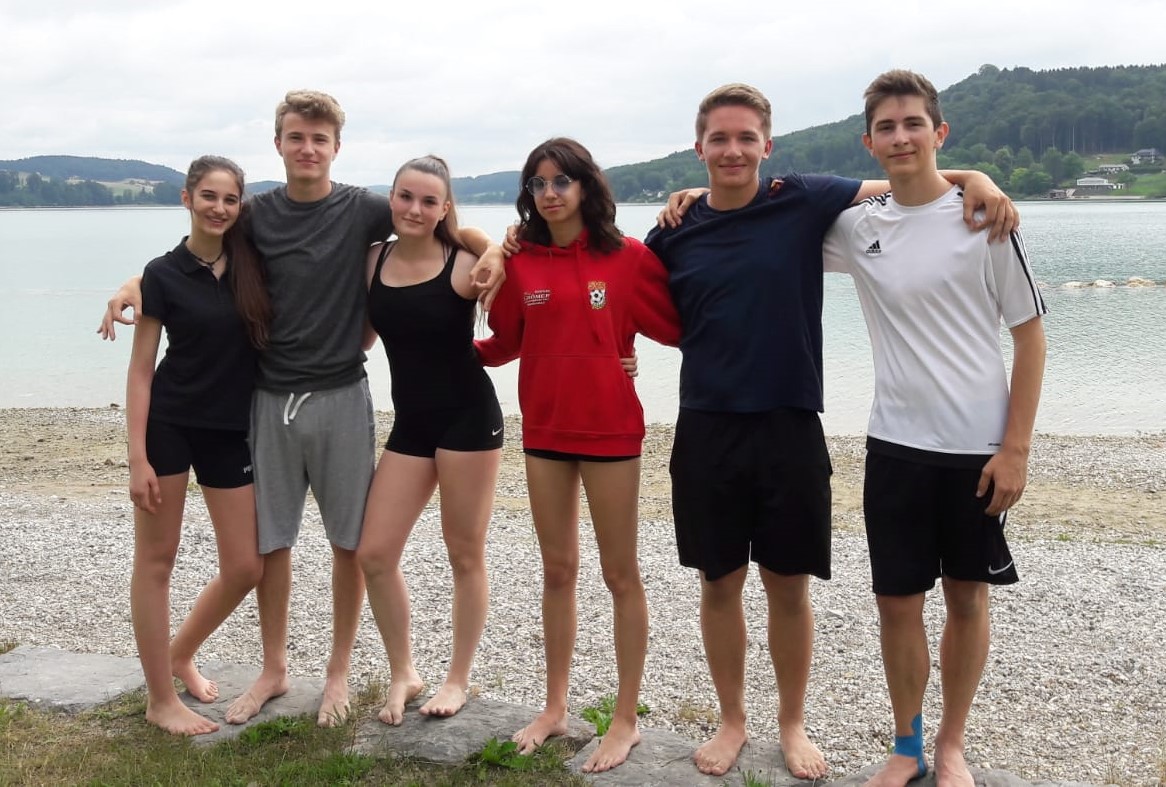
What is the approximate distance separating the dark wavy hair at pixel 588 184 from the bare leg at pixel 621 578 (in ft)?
3.06

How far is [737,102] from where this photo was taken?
4059 mm

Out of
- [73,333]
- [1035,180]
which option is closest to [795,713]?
[73,333]

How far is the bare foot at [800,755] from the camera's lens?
416 cm

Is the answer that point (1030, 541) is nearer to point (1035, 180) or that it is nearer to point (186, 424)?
point (186, 424)

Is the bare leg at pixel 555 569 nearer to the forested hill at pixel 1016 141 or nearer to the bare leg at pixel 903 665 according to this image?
the bare leg at pixel 903 665

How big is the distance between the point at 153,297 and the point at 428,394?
4.25 ft

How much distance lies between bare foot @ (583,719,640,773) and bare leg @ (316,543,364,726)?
129cm

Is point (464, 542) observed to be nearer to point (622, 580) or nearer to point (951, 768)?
point (622, 580)

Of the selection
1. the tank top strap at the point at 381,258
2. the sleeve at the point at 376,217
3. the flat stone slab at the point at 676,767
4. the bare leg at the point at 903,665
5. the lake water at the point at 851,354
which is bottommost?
the lake water at the point at 851,354

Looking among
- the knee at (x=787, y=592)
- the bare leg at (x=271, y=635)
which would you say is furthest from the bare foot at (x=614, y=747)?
the bare leg at (x=271, y=635)

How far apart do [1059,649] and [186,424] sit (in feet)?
17.3

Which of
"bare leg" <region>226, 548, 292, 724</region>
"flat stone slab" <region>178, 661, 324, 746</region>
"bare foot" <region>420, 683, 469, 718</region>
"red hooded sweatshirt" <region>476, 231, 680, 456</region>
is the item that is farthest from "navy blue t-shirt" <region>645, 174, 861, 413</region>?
"flat stone slab" <region>178, 661, 324, 746</region>

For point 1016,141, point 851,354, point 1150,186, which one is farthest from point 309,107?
point 1150,186

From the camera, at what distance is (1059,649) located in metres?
6.30
